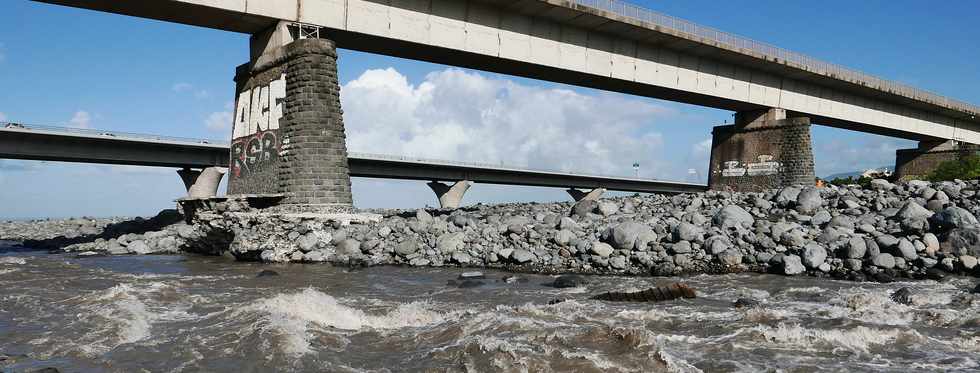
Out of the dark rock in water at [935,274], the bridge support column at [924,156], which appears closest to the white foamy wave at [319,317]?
the dark rock in water at [935,274]

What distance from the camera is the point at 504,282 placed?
1141 cm

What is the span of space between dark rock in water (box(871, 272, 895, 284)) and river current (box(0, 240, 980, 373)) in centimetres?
28

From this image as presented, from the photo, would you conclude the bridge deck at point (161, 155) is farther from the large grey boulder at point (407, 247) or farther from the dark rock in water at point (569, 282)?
the dark rock in water at point (569, 282)

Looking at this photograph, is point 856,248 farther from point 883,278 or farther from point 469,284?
point 469,284

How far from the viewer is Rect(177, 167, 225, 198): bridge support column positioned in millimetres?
41938

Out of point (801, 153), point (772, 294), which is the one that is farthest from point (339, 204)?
point (801, 153)

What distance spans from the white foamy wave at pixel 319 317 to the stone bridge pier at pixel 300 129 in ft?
29.0

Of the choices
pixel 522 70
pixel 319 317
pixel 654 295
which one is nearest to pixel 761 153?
pixel 522 70

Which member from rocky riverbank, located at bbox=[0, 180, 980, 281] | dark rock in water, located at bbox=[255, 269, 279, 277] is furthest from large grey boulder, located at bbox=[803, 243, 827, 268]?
dark rock in water, located at bbox=[255, 269, 279, 277]

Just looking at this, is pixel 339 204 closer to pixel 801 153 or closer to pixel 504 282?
pixel 504 282

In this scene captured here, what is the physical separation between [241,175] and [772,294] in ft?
56.2

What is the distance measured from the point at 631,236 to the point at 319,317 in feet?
25.3

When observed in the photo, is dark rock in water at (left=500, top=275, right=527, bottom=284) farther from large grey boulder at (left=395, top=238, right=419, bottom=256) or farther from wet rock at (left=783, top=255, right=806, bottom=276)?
wet rock at (left=783, top=255, right=806, bottom=276)

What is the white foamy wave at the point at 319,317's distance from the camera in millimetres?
7027
